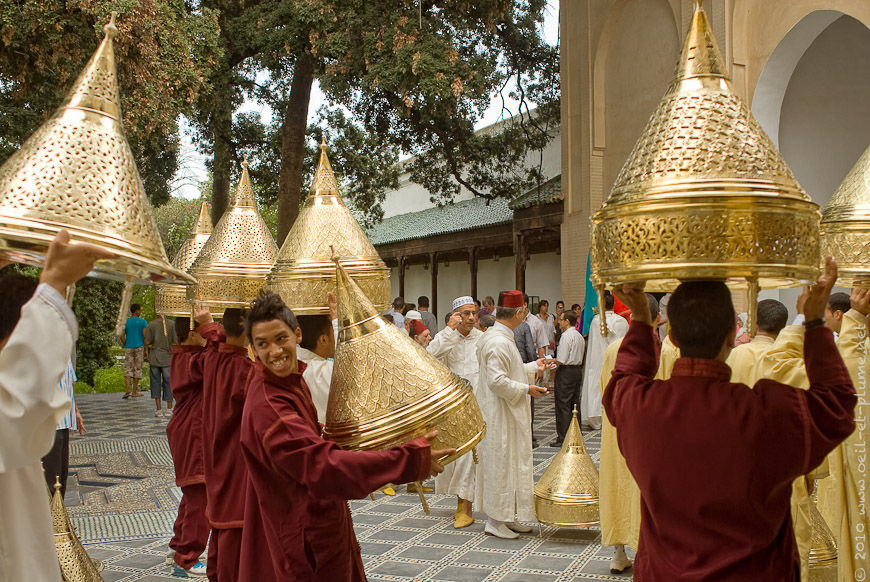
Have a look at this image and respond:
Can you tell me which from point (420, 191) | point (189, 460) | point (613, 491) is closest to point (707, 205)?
point (613, 491)

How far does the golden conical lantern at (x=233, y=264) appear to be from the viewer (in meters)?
3.66

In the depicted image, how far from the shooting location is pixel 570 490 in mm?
5754

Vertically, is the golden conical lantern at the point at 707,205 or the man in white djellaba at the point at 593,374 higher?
the golden conical lantern at the point at 707,205

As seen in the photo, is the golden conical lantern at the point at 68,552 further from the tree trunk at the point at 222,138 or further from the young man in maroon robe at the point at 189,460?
the tree trunk at the point at 222,138

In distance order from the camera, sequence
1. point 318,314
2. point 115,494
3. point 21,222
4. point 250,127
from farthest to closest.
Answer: point 250,127
point 115,494
point 318,314
point 21,222

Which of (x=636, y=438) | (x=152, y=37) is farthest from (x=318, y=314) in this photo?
(x=152, y=37)

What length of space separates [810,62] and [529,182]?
797 cm

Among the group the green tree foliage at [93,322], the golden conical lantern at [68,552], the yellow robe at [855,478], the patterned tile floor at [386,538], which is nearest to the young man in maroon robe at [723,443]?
the yellow robe at [855,478]

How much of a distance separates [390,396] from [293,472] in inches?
16.1

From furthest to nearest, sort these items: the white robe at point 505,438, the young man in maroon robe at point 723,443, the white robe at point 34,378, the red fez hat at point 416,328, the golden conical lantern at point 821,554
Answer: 1. the red fez hat at point 416,328
2. the white robe at point 505,438
3. the golden conical lantern at point 821,554
4. the young man in maroon robe at point 723,443
5. the white robe at point 34,378

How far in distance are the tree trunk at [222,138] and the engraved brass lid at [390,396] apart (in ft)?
35.2

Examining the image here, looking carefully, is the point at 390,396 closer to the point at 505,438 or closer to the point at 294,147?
the point at 505,438

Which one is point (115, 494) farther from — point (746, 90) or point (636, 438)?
point (746, 90)

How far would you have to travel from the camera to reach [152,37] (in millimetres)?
8398
